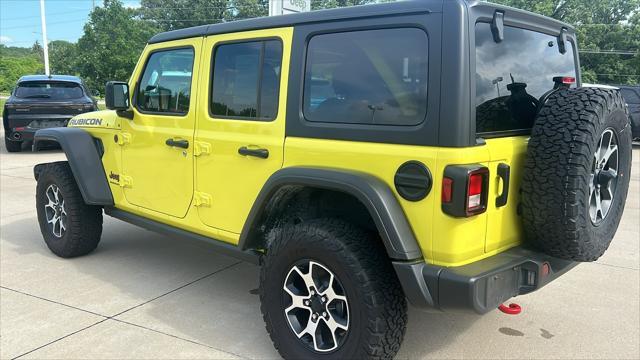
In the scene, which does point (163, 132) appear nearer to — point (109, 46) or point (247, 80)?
point (247, 80)

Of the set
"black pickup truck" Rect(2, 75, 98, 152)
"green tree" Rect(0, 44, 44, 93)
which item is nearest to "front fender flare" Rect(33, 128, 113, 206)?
"black pickup truck" Rect(2, 75, 98, 152)

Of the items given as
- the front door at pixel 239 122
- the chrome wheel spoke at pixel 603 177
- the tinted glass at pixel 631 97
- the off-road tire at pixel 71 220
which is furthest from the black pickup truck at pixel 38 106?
the tinted glass at pixel 631 97

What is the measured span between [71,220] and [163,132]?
141cm

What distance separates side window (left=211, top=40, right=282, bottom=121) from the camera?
122 inches

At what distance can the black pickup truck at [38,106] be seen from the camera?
10.9 meters

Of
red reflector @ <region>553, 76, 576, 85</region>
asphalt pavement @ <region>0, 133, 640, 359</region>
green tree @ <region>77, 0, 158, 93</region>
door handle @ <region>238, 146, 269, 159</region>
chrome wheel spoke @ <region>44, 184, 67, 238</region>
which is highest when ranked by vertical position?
green tree @ <region>77, 0, 158, 93</region>

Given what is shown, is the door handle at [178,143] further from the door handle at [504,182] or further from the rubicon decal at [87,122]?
the door handle at [504,182]

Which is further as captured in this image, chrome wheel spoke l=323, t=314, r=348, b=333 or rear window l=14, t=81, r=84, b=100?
rear window l=14, t=81, r=84, b=100

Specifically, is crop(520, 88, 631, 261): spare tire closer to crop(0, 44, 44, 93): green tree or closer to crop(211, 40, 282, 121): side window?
crop(211, 40, 282, 121): side window

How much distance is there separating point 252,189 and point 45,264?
2.54m

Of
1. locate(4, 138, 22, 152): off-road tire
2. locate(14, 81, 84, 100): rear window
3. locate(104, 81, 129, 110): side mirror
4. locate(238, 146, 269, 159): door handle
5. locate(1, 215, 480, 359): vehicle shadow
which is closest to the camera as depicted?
locate(238, 146, 269, 159): door handle

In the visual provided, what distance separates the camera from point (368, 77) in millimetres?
2658

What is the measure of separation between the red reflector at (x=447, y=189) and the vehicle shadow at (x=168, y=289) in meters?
1.20

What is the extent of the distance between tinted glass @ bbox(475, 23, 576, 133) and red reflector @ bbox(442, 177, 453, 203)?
1.05 ft
